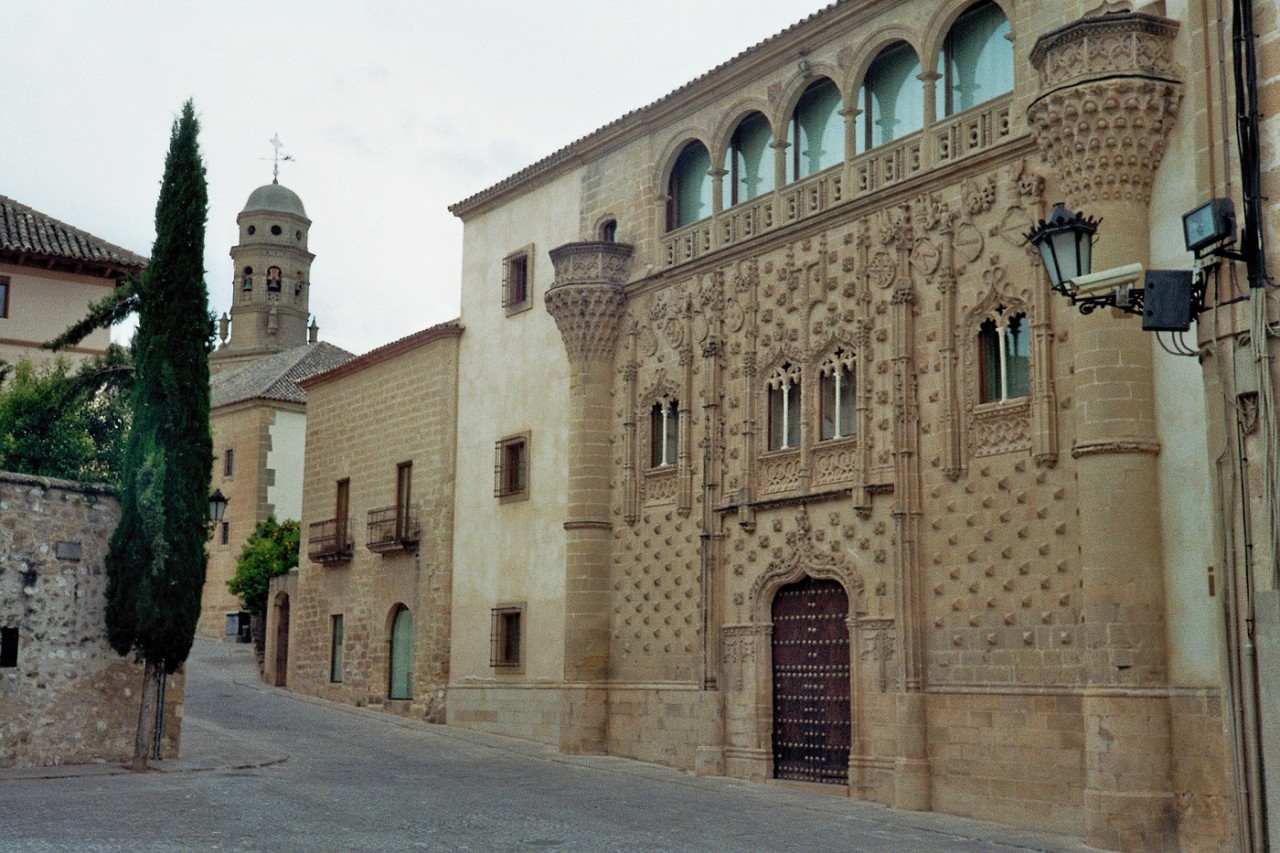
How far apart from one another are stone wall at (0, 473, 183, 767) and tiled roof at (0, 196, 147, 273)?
35.9 feet

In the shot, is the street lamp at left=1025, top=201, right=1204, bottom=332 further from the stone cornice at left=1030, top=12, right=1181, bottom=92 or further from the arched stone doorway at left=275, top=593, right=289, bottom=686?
the arched stone doorway at left=275, top=593, right=289, bottom=686

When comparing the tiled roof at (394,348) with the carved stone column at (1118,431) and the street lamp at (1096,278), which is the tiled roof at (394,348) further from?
the street lamp at (1096,278)

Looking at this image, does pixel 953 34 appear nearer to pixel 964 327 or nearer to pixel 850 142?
pixel 850 142

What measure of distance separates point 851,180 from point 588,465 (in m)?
6.25

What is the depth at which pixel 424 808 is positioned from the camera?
47.6 ft

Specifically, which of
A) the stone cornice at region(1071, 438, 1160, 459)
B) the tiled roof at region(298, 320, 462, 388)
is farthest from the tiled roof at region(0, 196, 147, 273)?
the stone cornice at region(1071, 438, 1160, 459)

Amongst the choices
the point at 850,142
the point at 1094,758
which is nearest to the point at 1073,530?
the point at 1094,758

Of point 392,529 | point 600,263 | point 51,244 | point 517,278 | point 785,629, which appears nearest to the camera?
point 785,629

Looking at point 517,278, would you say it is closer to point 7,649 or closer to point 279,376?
point 7,649

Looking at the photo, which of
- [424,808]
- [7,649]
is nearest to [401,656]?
[7,649]

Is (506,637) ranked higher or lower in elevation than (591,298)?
lower

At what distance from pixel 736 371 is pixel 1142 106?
6939mm

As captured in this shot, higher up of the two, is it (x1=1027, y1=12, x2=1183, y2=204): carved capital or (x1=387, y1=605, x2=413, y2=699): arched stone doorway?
(x1=1027, y1=12, x2=1183, y2=204): carved capital

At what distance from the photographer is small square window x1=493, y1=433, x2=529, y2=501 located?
79.4 ft
